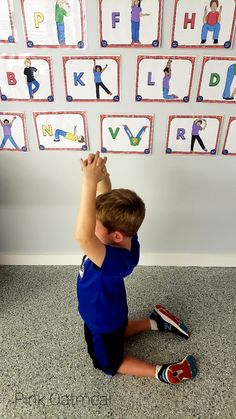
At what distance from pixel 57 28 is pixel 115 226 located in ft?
2.07

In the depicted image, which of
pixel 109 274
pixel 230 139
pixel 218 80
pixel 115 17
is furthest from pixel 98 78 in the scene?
pixel 109 274

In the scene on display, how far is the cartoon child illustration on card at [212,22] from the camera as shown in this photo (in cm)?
98

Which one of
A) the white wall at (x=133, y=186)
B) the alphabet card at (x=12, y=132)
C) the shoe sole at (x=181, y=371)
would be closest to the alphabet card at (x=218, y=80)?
the white wall at (x=133, y=186)

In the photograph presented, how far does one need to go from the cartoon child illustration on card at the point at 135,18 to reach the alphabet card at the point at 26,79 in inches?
10.9

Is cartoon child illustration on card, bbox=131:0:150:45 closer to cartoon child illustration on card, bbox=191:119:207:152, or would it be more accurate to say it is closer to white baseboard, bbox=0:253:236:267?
cartoon child illustration on card, bbox=191:119:207:152

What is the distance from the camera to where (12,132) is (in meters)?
1.21

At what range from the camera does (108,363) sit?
1.09 meters

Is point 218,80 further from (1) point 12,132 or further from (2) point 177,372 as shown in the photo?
(2) point 177,372

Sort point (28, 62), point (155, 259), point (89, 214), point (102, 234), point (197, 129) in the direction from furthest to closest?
point (155, 259)
point (197, 129)
point (28, 62)
point (102, 234)
point (89, 214)

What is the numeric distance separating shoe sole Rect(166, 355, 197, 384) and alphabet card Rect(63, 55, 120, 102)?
3.00 feet

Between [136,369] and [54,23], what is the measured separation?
44.3 inches

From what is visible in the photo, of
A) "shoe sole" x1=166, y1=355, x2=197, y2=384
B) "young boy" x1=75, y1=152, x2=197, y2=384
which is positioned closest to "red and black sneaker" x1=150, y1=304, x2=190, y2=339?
"young boy" x1=75, y1=152, x2=197, y2=384

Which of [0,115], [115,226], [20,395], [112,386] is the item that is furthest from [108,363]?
[0,115]

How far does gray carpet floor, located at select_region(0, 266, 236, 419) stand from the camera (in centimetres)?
105
